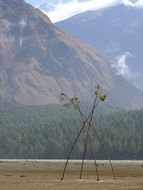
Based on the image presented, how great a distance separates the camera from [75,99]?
98.8 metres

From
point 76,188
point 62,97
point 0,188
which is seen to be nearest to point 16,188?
point 0,188

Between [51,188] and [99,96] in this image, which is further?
[99,96]

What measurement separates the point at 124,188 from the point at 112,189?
81.0 inches

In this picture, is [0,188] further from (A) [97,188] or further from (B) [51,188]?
(A) [97,188]

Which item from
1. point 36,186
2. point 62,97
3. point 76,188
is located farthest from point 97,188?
point 62,97

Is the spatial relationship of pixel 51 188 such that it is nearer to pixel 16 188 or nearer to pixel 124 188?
pixel 16 188

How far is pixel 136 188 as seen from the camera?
72.4m

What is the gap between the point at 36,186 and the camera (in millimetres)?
74938

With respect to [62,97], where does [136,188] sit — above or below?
below

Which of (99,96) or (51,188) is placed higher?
(99,96)

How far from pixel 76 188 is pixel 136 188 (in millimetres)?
6900

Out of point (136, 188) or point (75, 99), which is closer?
point (136, 188)

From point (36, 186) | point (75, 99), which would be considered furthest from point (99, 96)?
point (36, 186)

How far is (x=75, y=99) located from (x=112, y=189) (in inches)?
1162
